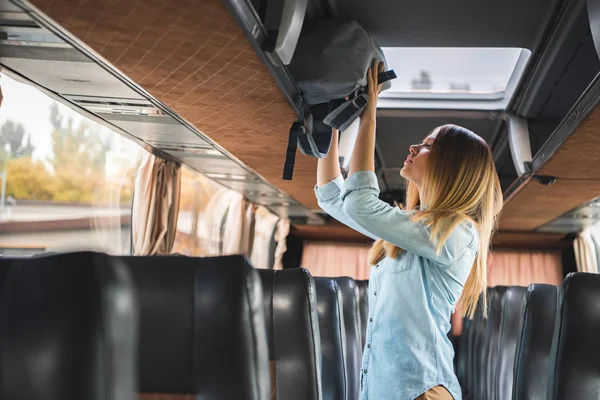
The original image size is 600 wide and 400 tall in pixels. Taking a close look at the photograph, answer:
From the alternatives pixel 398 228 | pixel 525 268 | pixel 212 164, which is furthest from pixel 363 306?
pixel 525 268

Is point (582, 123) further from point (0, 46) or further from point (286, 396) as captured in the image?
point (0, 46)

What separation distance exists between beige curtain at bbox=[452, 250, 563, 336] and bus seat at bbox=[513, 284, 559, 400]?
8.00m

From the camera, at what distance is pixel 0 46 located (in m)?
2.90

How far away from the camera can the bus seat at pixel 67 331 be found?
901mm

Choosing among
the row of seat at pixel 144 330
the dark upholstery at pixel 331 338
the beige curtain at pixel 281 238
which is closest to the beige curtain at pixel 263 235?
the beige curtain at pixel 281 238

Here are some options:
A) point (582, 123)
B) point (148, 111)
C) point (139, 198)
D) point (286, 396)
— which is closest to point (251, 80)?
point (148, 111)

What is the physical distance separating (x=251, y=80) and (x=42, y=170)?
1.69 m

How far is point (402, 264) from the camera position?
2.14 m

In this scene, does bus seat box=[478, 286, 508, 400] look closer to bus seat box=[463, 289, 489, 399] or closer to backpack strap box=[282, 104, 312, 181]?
bus seat box=[463, 289, 489, 399]

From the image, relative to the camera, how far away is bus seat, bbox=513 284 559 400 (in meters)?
2.73

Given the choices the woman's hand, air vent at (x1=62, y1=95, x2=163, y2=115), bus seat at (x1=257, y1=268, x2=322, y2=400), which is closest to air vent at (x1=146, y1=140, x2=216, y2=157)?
air vent at (x1=62, y1=95, x2=163, y2=115)

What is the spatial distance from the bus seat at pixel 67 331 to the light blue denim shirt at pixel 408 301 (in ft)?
3.95

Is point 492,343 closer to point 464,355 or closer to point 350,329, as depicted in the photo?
point 350,329

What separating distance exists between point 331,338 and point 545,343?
115 cm
